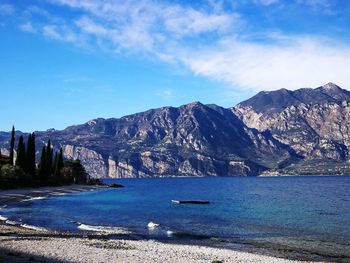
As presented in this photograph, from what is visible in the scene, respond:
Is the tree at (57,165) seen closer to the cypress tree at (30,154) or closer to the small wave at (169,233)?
the cypress tree at (30,154)

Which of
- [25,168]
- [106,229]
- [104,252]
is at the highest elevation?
[25,168]

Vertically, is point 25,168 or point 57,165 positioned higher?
point 57,165

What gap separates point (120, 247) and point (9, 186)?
3761 inches

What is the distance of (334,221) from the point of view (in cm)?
6981

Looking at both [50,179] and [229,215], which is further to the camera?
[50,179]

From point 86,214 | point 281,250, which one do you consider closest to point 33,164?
point 86,214

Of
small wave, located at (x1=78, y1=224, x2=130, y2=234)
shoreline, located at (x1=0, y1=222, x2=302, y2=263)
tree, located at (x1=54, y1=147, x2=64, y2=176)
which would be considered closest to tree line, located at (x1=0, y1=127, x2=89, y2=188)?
tree, located at (x1=54, y1=147, x2=64, y2=176)

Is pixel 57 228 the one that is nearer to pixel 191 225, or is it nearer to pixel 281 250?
pixel 191 225

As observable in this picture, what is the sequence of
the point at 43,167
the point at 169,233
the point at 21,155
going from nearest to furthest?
1. the point at 169,233
2. the point at 21,155
3. the point at 43,167

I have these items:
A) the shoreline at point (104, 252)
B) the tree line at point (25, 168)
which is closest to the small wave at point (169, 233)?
the shoreline at point (104, 252)

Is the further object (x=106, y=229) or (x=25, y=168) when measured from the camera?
(x=25, y=168)

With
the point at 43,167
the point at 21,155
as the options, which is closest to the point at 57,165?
the point at 43,167

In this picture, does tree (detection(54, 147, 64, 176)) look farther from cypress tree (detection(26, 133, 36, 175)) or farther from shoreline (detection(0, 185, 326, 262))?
shoreline (detection(0, 185, 326, 262))

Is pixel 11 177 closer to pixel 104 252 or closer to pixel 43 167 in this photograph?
pixel 43 167
